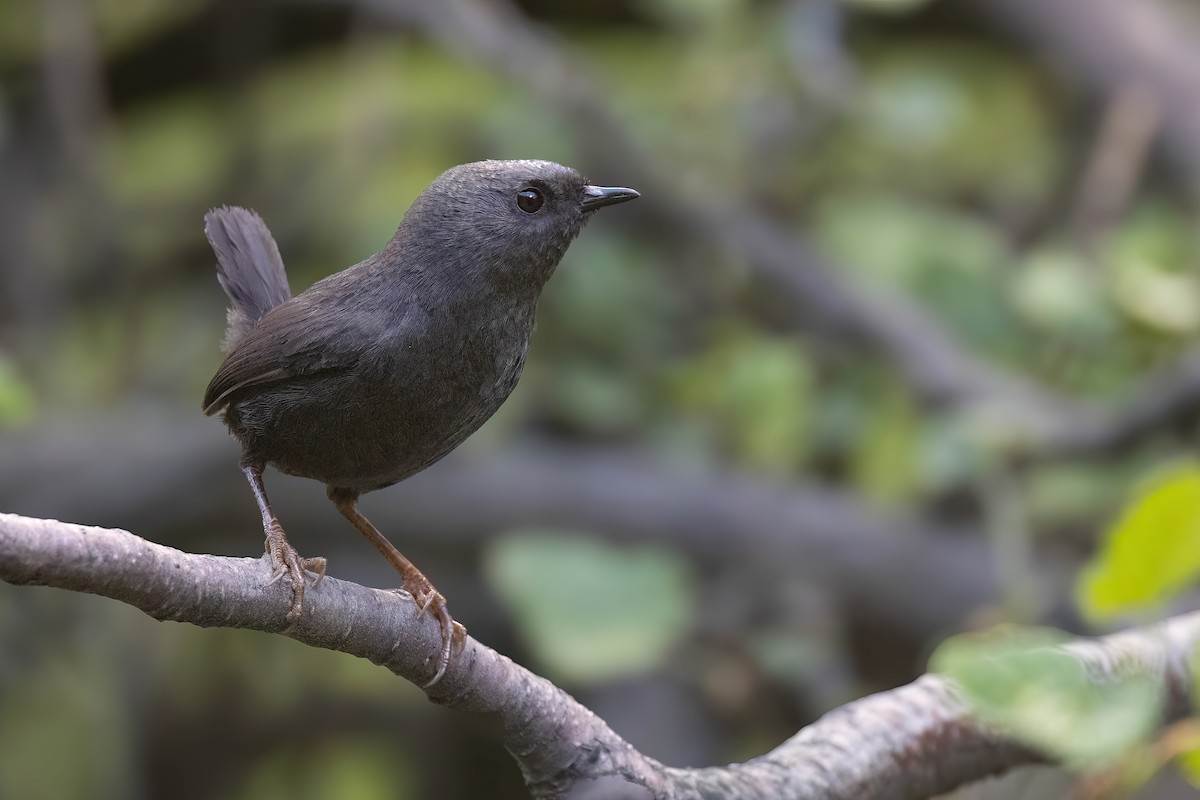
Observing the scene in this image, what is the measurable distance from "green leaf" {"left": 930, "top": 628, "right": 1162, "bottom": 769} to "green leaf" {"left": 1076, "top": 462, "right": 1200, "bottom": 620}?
29 centimetres

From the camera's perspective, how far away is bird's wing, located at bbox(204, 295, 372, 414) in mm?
2641

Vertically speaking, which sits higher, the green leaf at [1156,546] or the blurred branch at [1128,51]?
the blurred branch at [1128,51]

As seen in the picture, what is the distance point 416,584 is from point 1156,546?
5.50 feet

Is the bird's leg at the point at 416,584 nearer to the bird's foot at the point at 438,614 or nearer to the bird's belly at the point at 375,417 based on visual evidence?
the bird's foot at the point at 438,614

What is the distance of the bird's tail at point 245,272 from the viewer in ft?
10.8

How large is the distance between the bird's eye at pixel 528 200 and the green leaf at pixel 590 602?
1.91 meters

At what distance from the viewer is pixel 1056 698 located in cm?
146

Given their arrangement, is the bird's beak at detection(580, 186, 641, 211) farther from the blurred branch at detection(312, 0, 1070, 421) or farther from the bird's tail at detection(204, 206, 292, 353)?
the blurred branch at detection(312, 0, 1070, 421)

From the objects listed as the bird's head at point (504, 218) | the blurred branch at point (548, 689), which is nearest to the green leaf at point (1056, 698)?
the blurred branch at point (548, 689)

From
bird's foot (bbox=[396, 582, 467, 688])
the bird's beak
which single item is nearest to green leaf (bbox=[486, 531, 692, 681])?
bird's foot (bbox=[396, 582, 467, 688])

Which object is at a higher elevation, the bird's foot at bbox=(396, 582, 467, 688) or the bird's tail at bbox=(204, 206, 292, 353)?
the bird's tail at bbox=(204, 206, 292, 353)

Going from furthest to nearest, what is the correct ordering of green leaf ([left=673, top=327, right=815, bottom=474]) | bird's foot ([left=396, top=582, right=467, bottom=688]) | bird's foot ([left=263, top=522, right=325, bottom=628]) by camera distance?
green leaf ([left=673, top=327, right=815, bottom=474]) → bird's foot ([left=396, top=582, right=467, bottom=688]) → bird's foot ([left=263, top=522, right=325, bottom=628])

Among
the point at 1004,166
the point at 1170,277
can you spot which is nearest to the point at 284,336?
the point at 1170,277

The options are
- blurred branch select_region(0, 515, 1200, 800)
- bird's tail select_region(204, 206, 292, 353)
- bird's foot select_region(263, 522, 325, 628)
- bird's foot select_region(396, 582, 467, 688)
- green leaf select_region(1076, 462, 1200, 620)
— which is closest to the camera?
green leaf select_region(1076, 462, 1200, 620)
